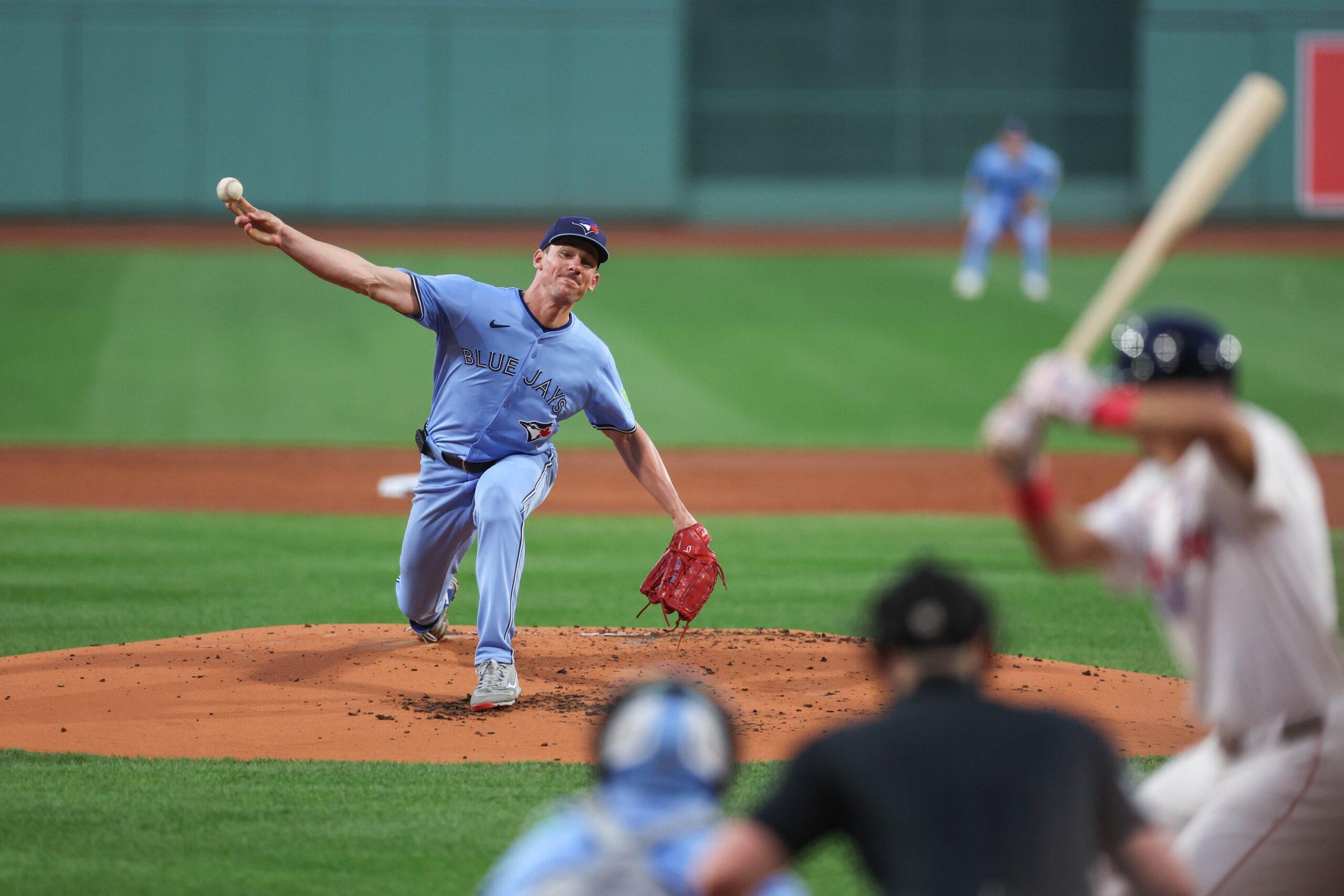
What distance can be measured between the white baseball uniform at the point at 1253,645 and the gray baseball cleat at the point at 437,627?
4.70 m

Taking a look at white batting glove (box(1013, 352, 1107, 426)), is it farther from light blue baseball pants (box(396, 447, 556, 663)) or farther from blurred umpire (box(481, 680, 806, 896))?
light blue baseball pants (box(396, 447, 556, 663))

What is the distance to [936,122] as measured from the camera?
28.9 m

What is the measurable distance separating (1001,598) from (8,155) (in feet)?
75.6

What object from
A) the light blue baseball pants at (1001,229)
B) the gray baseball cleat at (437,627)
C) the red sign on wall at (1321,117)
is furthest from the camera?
the red sign on wall at (1321,117)

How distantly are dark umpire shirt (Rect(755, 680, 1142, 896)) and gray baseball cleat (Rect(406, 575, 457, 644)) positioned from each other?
16.9 ft

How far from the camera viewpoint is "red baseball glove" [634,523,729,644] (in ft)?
22.4

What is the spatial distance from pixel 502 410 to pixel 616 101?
862 inches

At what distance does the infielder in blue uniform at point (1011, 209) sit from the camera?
22531 mm

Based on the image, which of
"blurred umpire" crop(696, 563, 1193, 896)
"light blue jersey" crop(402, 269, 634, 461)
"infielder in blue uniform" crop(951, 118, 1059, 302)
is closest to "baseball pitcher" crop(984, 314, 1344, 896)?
"blurred umpire" crop(696, 563, 1193, 896)

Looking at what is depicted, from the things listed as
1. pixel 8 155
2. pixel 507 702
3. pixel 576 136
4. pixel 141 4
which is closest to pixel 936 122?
pixel 576 136

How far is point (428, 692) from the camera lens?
22.0 feet

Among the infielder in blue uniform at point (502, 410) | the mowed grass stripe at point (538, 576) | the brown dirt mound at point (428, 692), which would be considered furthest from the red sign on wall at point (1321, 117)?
the infielder in blue uniform at point (502, 410)

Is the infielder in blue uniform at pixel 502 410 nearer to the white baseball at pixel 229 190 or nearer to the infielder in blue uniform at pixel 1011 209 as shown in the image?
the white baseball at pixel 229 190

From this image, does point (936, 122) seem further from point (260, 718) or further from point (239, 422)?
point (260, 718)
